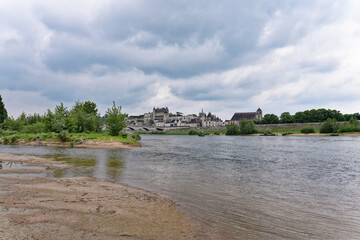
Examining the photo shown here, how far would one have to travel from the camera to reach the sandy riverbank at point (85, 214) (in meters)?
5.71

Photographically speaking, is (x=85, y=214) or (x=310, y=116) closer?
(x=85, y=214)

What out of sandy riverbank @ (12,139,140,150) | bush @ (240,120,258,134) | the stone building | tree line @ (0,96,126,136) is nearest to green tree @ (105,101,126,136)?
tree line @ (0,96,126,136)

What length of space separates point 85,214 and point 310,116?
149730 mm

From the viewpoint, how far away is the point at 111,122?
51.3 m

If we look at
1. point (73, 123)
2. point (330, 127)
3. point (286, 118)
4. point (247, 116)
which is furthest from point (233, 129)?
point (73, 123)

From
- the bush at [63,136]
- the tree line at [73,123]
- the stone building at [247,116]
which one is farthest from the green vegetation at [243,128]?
the bush at [63,136]

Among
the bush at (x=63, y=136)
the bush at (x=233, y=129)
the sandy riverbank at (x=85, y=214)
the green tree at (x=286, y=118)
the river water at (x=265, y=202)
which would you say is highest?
the green tree at (x=286, y=118)

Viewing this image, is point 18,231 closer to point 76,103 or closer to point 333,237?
point 333,237

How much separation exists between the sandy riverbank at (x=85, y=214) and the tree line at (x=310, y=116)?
14594cm

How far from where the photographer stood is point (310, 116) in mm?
131500

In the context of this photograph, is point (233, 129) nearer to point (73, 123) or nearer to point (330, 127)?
point (330, 127)

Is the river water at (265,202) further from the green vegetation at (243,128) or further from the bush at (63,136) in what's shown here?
the green vegetation at (243,128)

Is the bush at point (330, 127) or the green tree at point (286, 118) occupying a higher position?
the green tree at point (286, 118)

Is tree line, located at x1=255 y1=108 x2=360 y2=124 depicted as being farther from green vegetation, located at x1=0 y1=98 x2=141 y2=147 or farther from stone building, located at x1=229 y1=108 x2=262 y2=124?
green vegetation, located at x1=0 y1=98 x2=141 y2=147
